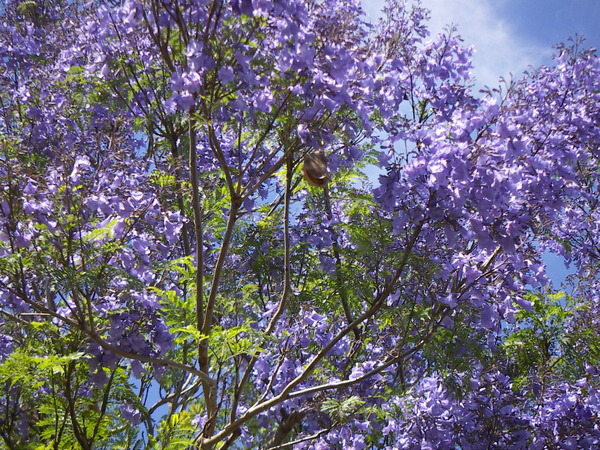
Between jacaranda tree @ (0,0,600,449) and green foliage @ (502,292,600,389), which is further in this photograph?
green foliage @ (502,292,600,389)

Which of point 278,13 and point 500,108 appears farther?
point 500,108

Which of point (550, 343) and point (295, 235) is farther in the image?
point (550, 343)

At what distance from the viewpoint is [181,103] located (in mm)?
3494

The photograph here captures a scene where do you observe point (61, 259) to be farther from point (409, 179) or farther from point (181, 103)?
point (409, 179)

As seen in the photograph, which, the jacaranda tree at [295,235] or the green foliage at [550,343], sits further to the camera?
the green foliage at [550,343]

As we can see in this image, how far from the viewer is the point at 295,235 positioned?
6.27 meters

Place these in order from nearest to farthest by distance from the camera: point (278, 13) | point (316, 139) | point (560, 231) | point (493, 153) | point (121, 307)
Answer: point (278, 13) < point (493, 153) < point (316, 139) < point (121, 307) < point (560, 231)

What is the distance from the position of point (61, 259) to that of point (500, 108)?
272cm

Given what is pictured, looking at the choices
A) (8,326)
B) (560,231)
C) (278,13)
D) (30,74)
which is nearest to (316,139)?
(278,13)

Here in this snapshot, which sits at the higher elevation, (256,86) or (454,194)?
(256,86)

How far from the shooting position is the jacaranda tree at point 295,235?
12.3 ft

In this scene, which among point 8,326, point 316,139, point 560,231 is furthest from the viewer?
point 560,231

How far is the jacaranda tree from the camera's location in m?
3.74

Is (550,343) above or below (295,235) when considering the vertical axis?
below
